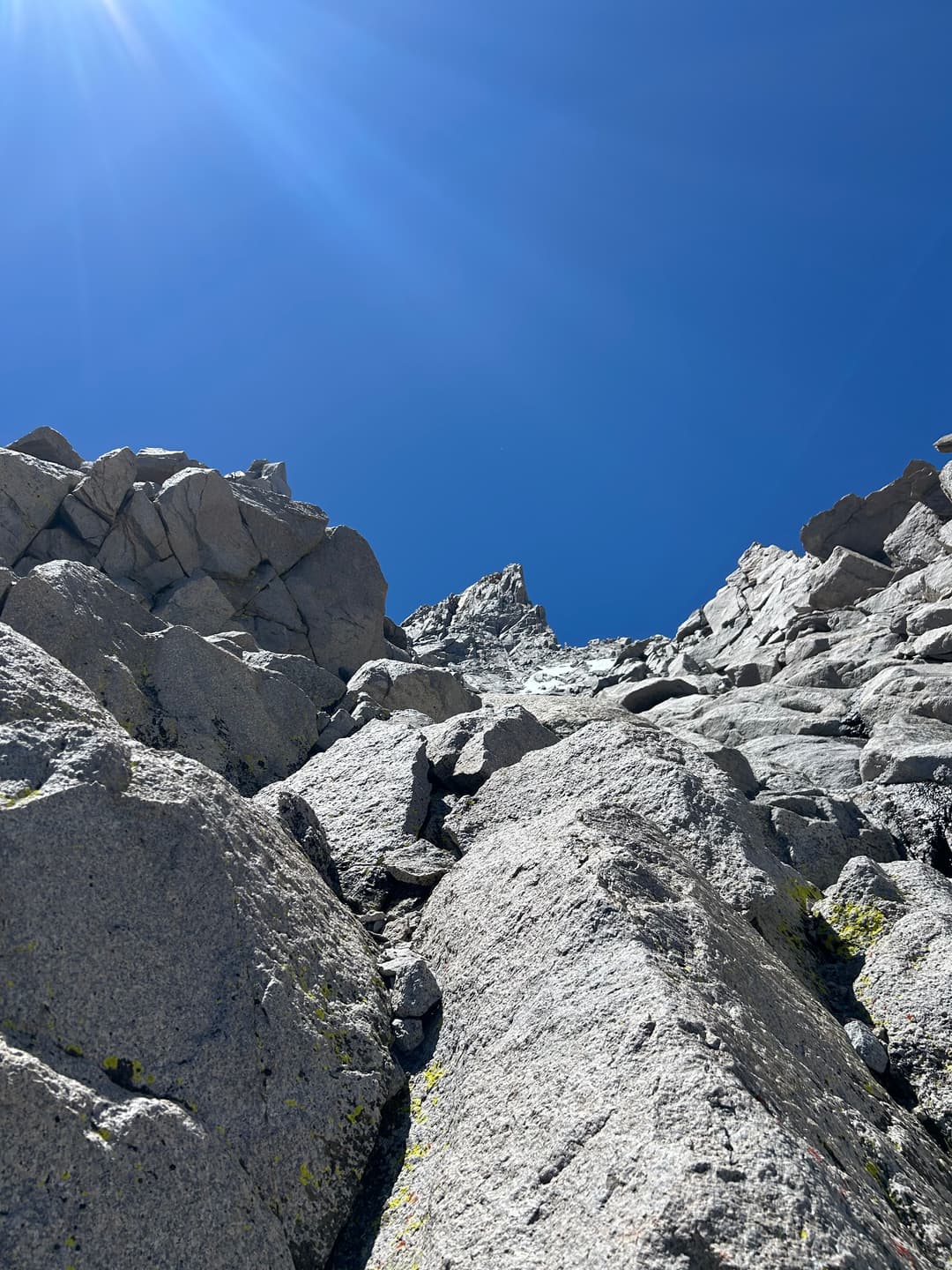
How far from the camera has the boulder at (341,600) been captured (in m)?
52.3

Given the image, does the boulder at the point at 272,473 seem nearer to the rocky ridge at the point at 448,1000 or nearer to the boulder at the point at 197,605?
the boulder at the point at 197,605

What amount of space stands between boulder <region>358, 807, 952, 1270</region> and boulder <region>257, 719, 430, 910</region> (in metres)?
3.36

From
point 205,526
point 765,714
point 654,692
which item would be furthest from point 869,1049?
point 205,526

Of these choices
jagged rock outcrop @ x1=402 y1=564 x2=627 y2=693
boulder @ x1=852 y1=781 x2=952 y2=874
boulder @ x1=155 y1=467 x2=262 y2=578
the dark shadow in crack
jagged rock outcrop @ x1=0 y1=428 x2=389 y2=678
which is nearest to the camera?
the dark shadow in crack

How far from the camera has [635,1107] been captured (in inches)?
260

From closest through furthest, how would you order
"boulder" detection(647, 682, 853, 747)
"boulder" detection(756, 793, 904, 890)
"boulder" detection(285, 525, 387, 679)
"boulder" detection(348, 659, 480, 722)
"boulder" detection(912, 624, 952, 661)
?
"boulder" detection(756, 793, 904, 890) → "boulder" detection(348, 659, 480, 722) → "boulder" detection(647, 682, 853, 747) → "boulder" detection(912, 624, 952, 661) → "boulder" detection(285, 525, 387, 679)

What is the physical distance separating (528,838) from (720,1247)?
21.5 feet

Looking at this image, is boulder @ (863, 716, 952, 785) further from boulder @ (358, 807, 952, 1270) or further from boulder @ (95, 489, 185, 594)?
boulder @ (95, 489, 185, 594)

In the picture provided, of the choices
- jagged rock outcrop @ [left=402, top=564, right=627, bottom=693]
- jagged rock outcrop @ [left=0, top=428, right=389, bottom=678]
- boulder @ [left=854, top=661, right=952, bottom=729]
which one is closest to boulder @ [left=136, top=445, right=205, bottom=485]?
jagged rock outcrop @ [left=0, top=428, right=389, bottom=678]

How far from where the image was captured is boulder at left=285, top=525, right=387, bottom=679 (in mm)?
52281

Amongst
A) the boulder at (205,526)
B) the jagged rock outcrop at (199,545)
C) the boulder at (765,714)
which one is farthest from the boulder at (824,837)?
the boulder at (205,526)

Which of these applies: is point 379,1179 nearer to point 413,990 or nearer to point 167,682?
point 413,990

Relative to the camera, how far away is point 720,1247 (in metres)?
5.49

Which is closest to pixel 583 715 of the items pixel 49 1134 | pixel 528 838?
pixel 528 838
